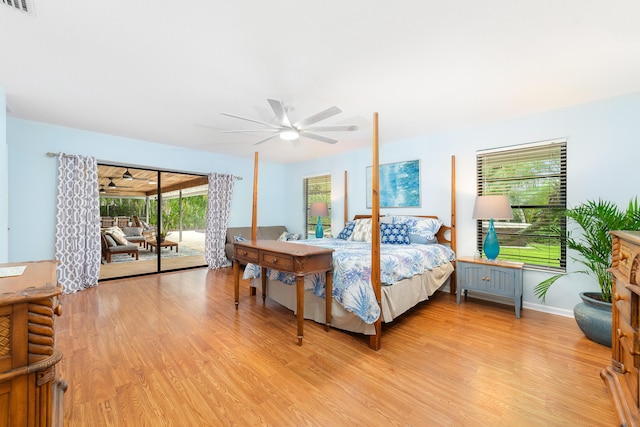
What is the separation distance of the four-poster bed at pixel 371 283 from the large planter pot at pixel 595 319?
4.37 ft

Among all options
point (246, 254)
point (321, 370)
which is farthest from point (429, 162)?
point (321, 370)

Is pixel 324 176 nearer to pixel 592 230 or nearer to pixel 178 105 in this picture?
pixel 178 105

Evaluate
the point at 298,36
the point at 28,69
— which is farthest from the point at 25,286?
the point at 28,69

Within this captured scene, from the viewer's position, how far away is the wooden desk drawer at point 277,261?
2.44 metres

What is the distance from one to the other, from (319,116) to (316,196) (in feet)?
11.5

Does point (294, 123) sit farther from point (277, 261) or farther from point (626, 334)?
point (626, 334)

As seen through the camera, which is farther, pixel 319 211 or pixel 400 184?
pixel 319 211

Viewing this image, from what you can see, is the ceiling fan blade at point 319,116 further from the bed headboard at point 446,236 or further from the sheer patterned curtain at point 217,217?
the sheer patterned curtain at point 217,217

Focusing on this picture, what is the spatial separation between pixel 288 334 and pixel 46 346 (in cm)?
197

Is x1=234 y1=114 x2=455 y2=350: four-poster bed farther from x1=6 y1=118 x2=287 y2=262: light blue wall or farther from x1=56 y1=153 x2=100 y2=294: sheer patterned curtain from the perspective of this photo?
x1=6 y1=118 x2=287 y2=262: light blue wall

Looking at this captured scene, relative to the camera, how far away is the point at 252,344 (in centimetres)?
241

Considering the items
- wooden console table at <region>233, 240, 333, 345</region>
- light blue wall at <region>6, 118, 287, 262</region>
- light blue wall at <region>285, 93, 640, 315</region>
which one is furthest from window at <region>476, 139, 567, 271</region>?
light blue wall at <region>6, 118, 287, 262</region>

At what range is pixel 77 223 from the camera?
4.02m

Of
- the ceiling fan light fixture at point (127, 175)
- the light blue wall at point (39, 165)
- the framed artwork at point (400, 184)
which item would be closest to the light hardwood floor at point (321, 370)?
the light blue wall at point (39, 165)
